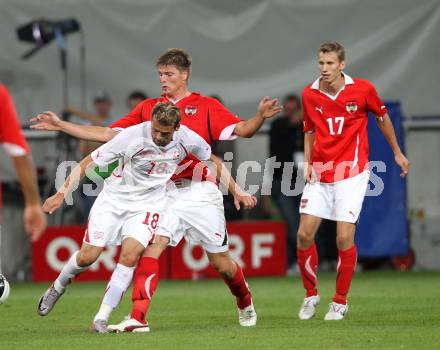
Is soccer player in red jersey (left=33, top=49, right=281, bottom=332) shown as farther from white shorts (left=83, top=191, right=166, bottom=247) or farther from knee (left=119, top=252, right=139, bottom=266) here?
knee (left=119, top=252, right=139, bottom=266)

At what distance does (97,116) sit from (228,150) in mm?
1734

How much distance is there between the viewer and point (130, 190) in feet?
30.8

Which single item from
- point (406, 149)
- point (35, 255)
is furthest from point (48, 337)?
point (406, 149)

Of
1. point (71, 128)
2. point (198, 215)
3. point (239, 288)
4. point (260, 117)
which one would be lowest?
point (239, 288)

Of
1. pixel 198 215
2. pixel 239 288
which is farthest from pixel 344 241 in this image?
pixel 198 215

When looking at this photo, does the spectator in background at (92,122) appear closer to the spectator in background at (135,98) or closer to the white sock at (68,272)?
the spectator in background at (135,98)

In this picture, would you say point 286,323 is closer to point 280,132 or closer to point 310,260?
point 310,260

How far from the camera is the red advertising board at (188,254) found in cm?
1582

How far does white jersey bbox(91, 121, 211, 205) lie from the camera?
9.27 meters

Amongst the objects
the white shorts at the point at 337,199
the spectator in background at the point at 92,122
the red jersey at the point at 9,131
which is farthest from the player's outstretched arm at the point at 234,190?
the spectator in background at the point at 92,122

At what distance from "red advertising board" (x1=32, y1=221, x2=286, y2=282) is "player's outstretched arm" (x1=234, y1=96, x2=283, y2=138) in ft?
20.6

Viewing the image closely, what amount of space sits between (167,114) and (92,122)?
Answer: 714 centimetres

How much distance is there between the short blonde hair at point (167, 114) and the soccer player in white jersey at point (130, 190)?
0.13 metres

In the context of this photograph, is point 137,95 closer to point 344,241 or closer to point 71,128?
point 344,241
